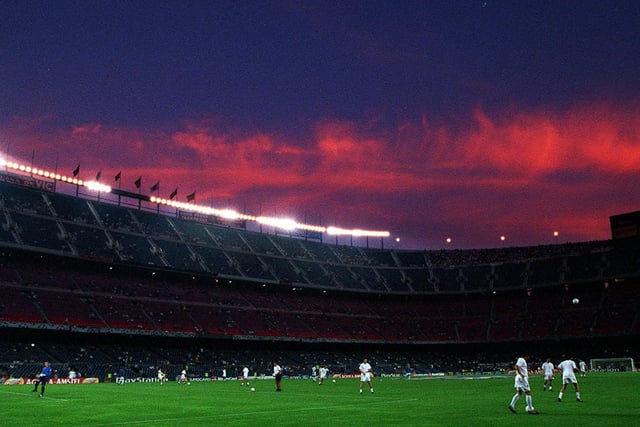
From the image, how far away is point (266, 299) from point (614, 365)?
54.2 m

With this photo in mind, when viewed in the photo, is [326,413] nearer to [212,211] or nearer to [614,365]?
[614,365]

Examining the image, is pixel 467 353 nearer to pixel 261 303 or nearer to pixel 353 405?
pixel 261 303

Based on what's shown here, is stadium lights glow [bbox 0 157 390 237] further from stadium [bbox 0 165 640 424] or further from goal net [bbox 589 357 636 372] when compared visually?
goal net [bbox 589 357 636 372]

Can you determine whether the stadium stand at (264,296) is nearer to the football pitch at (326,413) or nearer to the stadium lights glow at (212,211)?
the stadium lights glow at (212,211)

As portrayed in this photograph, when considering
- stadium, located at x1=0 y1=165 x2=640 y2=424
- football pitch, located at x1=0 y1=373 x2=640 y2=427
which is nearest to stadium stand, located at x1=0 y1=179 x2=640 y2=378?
stadium, located at x1=0 y1=165 x2=640 y2=424

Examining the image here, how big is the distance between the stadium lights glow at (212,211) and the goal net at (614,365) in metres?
58.5

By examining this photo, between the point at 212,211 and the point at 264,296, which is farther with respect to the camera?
the point at 212,211

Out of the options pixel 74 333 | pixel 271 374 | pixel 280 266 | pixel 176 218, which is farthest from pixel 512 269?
pixel 74 333

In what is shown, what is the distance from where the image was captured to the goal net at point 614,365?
82.9 meters

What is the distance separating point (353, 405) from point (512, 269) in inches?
3780

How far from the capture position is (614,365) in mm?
84000


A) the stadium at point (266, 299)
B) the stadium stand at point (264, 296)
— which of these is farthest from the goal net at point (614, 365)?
the stadium stand at point (264, 296)

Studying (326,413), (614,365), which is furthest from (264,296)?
(326,413)

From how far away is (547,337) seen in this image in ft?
331
